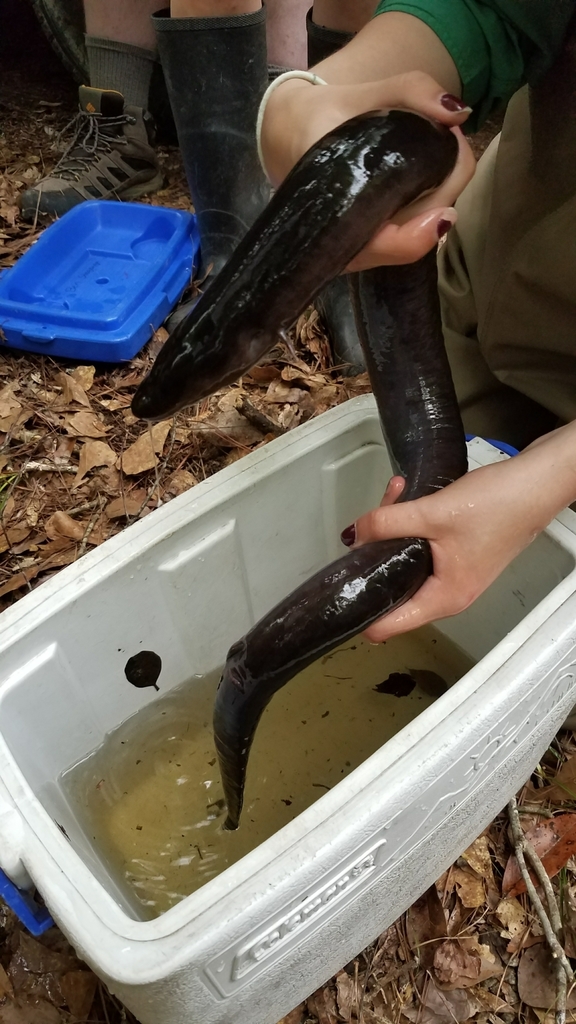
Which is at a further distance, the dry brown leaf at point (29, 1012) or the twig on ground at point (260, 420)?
the twig on ground at point (260, 420)

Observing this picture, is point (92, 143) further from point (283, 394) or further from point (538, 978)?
point (538, 978)

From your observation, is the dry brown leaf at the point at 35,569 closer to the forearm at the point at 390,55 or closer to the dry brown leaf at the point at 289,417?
the dry brown leaf at the point at 289,417

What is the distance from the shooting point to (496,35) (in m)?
1.16

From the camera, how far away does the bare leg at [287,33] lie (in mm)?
2609

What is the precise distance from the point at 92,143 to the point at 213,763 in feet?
7.56

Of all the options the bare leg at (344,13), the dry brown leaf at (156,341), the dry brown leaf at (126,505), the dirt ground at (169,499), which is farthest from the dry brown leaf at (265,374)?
the bare leg at (344,13)

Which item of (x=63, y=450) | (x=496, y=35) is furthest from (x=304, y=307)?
(x=63, y=450)

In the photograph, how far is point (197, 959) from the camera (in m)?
0.75

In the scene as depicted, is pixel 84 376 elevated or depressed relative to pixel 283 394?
elevated

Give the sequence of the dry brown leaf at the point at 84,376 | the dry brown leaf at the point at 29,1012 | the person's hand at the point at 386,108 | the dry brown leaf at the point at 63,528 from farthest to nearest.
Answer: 1. the dry brown leaf at the point at 84,376
2. the dry brown leaf at the point at 63,528
3. the dry brown leaf at the point at 29,1012
4. the person's hand at the point at 386,108

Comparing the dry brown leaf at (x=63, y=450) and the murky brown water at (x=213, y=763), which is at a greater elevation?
the dry brown leaf at (x=63, y=450)

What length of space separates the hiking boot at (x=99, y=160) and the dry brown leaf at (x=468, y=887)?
239 cm

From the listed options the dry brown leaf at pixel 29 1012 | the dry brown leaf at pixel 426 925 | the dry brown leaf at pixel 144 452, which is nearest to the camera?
the dry brown leaf at pixel 29 1012

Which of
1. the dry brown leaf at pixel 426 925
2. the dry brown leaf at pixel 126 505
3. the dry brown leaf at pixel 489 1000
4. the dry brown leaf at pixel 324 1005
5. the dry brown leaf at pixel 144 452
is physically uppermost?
the dry brown leaf at pixel 144 452
